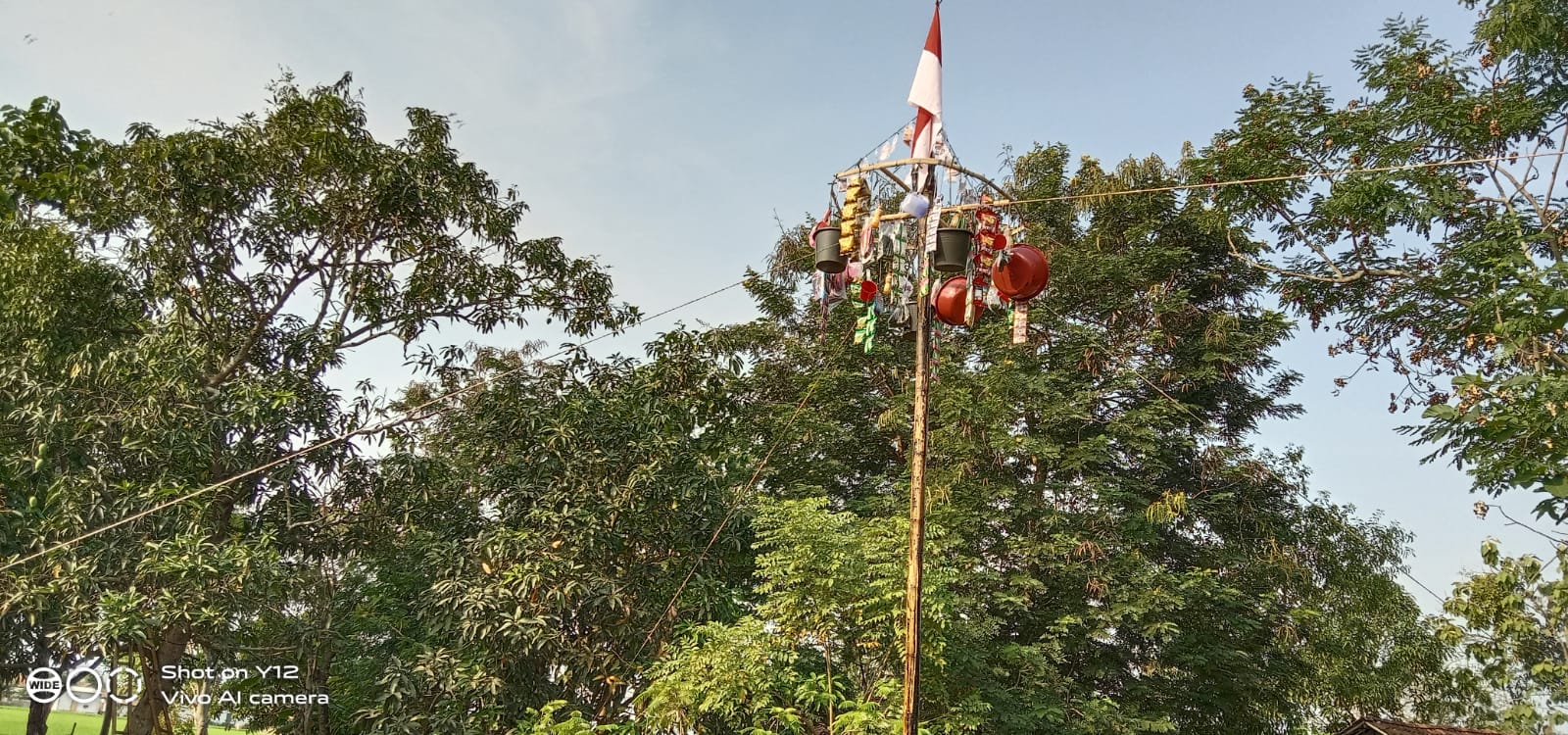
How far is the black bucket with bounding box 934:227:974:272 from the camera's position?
5.28 meters

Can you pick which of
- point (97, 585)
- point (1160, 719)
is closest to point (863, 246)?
point (97, 585)

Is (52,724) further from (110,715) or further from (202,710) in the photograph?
(110,715)

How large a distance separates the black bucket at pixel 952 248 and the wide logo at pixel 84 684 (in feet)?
26.4

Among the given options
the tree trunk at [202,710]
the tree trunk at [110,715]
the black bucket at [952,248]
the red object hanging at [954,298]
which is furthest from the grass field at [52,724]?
the black bucket at [952,248]

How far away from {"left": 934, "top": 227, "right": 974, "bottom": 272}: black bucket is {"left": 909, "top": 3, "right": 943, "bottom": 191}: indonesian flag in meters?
0.35

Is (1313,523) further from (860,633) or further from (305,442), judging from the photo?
(305,442)

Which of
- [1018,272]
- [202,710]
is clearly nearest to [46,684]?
[202,710]

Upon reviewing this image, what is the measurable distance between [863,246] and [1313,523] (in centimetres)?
1055

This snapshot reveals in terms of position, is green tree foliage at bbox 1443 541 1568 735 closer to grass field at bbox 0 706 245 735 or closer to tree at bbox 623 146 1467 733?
tree at bbox 623 146 1467 733

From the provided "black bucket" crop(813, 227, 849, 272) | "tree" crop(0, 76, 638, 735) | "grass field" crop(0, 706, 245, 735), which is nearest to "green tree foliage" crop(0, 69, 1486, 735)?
"tree" crop(0, 76, 638, 735)

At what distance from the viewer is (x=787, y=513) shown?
907cm

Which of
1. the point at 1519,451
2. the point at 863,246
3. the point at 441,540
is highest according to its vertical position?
the point at 863,246

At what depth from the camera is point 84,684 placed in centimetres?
872

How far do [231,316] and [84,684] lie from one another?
3.68 m
